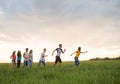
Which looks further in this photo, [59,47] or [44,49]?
[44,49]

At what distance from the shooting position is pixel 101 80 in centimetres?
1037

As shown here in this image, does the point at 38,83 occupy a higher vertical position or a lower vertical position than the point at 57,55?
lower

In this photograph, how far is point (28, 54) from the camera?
27.0 meters

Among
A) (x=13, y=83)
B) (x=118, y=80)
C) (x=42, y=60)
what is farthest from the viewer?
(x=42, y=60)

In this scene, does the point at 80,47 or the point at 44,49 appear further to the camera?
the point at 44,49

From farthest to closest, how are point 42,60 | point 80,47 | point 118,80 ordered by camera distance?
point 42,60, point 80,47, point 118,80

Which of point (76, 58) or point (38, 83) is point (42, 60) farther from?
point (38, 83)

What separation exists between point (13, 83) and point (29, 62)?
1586 centimetres

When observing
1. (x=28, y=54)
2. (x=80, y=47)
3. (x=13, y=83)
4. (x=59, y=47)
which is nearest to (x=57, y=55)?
(x=59, y=47)

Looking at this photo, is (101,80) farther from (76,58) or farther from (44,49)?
(44,49)

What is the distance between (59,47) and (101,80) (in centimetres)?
1369

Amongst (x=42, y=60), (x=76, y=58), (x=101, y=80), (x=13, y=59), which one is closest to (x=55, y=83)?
(x=101, y=80)

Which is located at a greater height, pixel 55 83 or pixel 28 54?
pixel 28 54

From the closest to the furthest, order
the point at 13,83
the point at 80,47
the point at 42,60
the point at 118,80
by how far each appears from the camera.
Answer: the point at 118,80 < the point at 13,83 < the point at 80,47 < the point at 42,60
